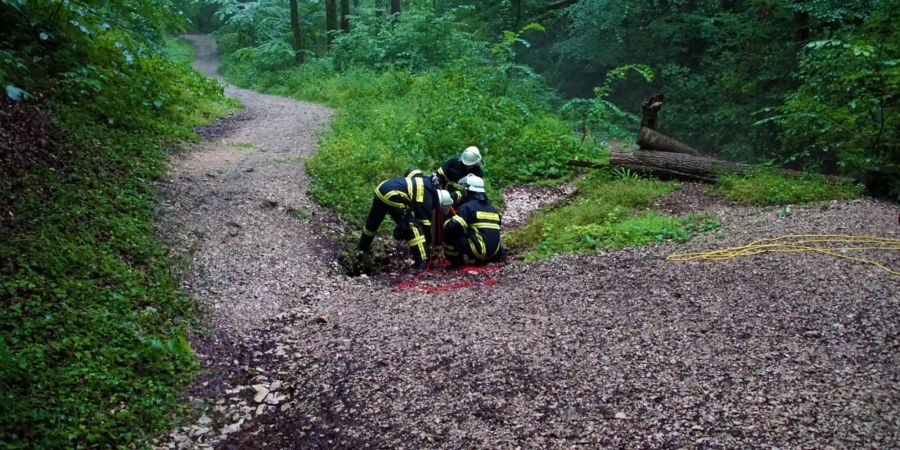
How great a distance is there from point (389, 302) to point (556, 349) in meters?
1.81

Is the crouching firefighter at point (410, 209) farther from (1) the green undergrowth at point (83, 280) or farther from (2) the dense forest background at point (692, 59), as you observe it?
(2) the dense forest background at point (692, 59)

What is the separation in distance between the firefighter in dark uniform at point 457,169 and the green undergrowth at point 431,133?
1.46 metres

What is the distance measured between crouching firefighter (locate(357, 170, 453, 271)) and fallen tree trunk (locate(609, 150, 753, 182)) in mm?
4667

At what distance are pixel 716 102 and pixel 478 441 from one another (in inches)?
522

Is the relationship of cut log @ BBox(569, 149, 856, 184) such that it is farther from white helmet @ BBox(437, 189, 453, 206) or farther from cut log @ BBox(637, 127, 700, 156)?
white helmet @ BBox(437, 189, 453, 206)

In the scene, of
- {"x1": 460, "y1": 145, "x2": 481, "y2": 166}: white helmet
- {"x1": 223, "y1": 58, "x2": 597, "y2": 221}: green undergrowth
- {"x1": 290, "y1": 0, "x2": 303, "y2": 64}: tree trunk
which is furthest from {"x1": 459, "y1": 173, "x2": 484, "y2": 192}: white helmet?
{"x1": 290, "y1": 0, "x2": 303, "y2": 64}: tree trunk

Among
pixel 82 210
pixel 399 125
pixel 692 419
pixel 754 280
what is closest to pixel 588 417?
pixel 692 419

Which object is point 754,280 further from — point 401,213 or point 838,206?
point 401,213

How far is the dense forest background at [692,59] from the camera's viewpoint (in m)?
7.68

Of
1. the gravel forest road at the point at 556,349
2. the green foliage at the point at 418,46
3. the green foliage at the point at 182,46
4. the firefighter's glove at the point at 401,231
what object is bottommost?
the gravel forest road at the point at 556,349

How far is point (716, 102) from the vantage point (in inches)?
554

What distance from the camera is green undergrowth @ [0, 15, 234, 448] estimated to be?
10.5 ft

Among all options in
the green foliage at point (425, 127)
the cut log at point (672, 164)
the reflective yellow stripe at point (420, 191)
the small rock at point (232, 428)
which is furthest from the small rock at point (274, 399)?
the cut log at point (672, 164)

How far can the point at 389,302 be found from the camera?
5332mm
